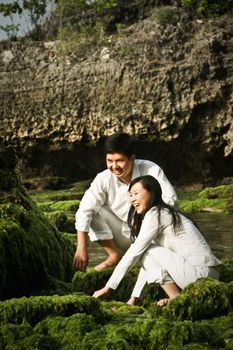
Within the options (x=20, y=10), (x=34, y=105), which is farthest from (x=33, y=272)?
(x=20, y=10)

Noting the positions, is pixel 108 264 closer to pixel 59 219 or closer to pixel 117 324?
A: pixel 117 324

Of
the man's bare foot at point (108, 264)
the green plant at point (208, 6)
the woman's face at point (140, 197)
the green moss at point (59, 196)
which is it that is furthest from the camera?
the green plant at point (208, 6)

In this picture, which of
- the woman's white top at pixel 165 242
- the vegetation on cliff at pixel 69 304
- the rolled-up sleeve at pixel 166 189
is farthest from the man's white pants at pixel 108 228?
the woman's white top at pixel 165 242

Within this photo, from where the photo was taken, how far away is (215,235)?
1133 cm

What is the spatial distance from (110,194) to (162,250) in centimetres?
121

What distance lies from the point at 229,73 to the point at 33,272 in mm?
19438

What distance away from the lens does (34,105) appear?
2739cm

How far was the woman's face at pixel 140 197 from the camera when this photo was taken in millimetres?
5250

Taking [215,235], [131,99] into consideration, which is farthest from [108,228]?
[131,99]

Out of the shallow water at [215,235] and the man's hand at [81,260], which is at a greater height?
the man's hand at [81,260]

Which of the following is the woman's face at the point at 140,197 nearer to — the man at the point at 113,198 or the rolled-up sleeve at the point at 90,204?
the man at the point at 113,198

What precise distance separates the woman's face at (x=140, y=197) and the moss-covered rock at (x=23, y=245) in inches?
41.7

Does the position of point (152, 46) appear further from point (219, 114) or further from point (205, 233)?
point (205, 233)

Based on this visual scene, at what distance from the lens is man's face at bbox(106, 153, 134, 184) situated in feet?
19.0
